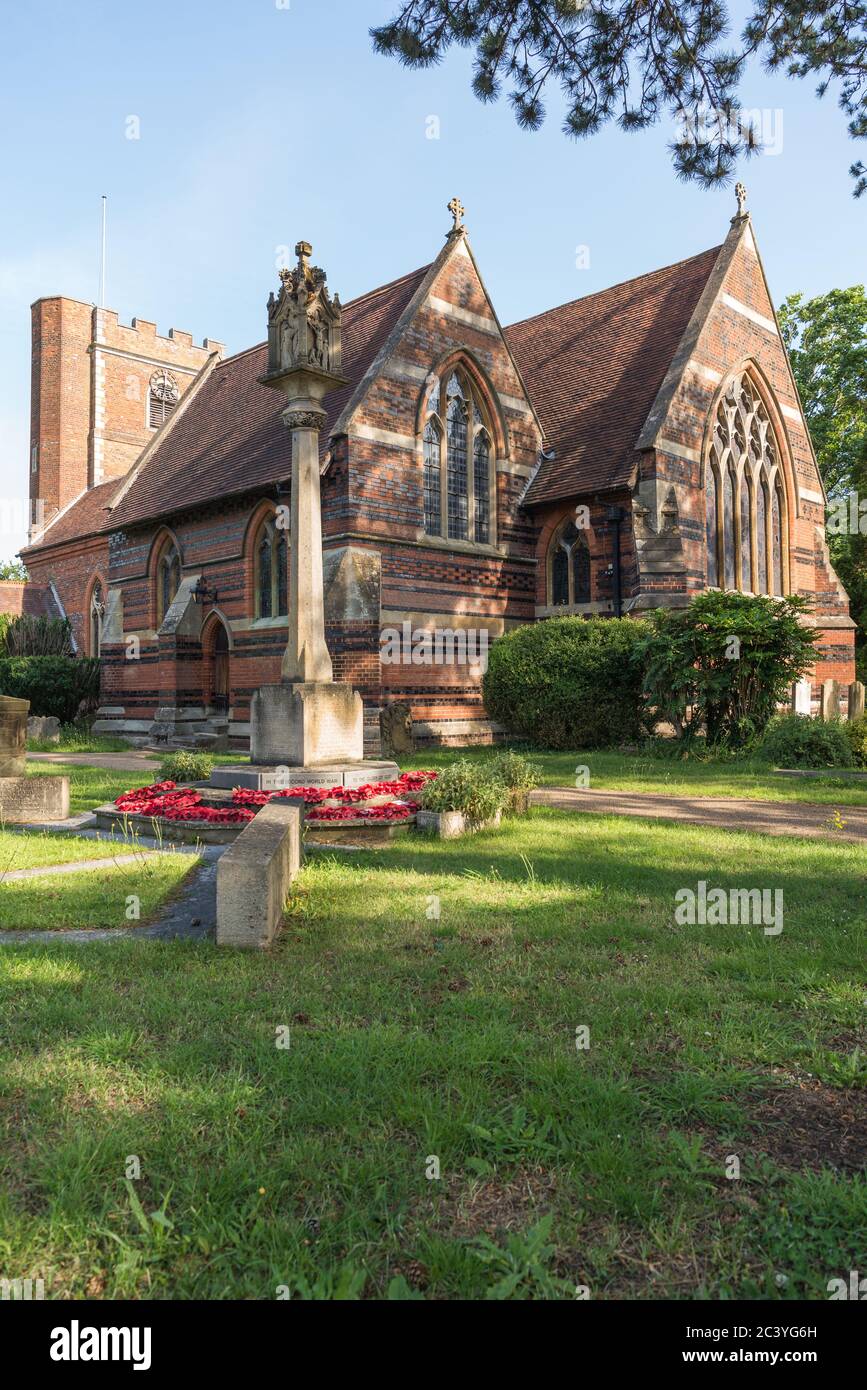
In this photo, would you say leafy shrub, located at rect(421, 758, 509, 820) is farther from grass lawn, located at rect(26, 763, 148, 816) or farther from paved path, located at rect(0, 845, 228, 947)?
grass lawn, located at rect(26, 763, 148, 816)

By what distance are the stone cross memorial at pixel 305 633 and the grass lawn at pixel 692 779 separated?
154 inches

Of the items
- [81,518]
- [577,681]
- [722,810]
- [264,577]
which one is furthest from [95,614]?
[722,810]

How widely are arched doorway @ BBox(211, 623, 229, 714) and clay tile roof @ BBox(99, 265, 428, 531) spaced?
11.0 ft

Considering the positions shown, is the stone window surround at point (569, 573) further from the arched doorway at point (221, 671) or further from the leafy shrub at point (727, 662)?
the arched doorway at point (221, 671)

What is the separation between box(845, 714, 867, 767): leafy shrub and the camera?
45.8 ft

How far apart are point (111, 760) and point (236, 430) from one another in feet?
33.9

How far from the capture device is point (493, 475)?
1991cm

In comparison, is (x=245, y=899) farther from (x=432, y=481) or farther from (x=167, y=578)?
(x=167, y=578)

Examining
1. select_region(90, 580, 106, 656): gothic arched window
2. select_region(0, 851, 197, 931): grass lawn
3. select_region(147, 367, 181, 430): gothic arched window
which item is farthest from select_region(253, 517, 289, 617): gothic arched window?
select_region(147, 367, 181, 430): gothic arched window

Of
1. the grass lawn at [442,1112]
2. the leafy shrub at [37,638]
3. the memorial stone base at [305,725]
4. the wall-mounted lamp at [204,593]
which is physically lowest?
the grass lawn at [442,1112]

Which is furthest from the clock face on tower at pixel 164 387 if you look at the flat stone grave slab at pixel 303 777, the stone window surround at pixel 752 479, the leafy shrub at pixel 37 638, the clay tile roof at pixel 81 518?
the flat stone grave slab at pixel 303 777

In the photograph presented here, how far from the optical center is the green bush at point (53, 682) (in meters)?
23.5
